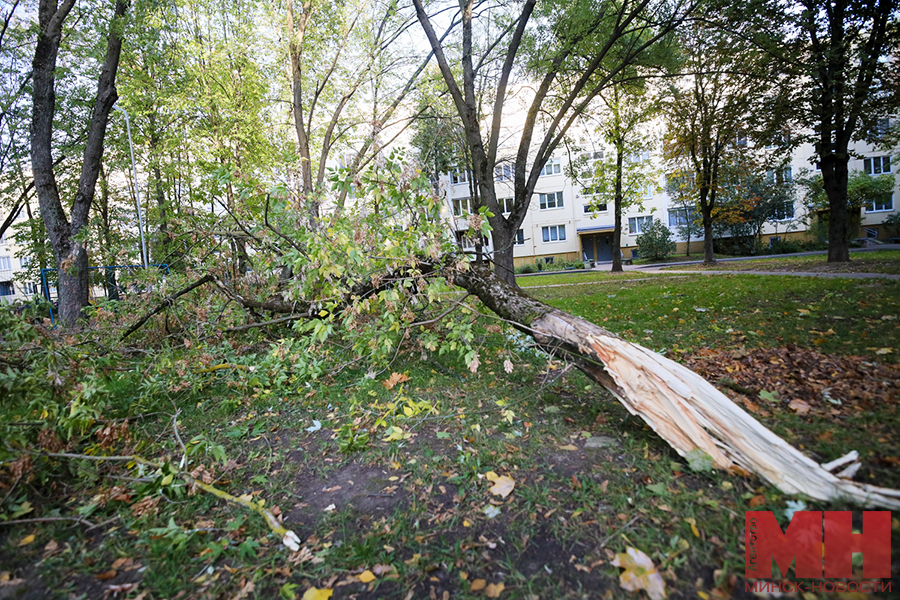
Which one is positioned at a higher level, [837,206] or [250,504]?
[837,206]

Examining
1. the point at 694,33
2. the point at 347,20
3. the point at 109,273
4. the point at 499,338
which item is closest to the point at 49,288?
the point at 109,273

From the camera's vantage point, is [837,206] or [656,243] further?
[656,243]

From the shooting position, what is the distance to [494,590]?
178cm

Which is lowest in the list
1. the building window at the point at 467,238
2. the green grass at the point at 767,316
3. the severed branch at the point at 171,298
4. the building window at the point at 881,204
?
the green grass at the point at 767,316

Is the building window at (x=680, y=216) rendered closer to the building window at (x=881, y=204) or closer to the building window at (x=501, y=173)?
the building window at (x=881, y=204)

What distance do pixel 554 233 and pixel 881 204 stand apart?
81.3 feet

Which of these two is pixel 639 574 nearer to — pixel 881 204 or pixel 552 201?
pixel 552 201

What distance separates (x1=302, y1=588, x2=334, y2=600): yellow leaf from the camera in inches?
70.7

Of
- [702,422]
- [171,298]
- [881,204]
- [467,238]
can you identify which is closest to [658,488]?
[702,422]

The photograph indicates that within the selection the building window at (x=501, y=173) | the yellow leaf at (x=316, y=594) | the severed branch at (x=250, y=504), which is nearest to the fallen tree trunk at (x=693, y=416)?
the yellow leaf at (x=316, y=594)

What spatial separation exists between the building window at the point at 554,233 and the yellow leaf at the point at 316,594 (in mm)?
36454

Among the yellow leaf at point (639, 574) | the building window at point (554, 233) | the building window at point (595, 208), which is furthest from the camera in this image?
the building window at point (554, 233)

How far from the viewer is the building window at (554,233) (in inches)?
1431

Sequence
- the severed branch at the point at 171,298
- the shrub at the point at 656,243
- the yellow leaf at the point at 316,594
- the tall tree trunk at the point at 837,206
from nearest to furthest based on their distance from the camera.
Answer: the yellow leaf at the point at 316,594 → the severed branch at the point at 171,298 → the tall tree trunk at the point at 837,206 → the shrub at the point at 656,243
